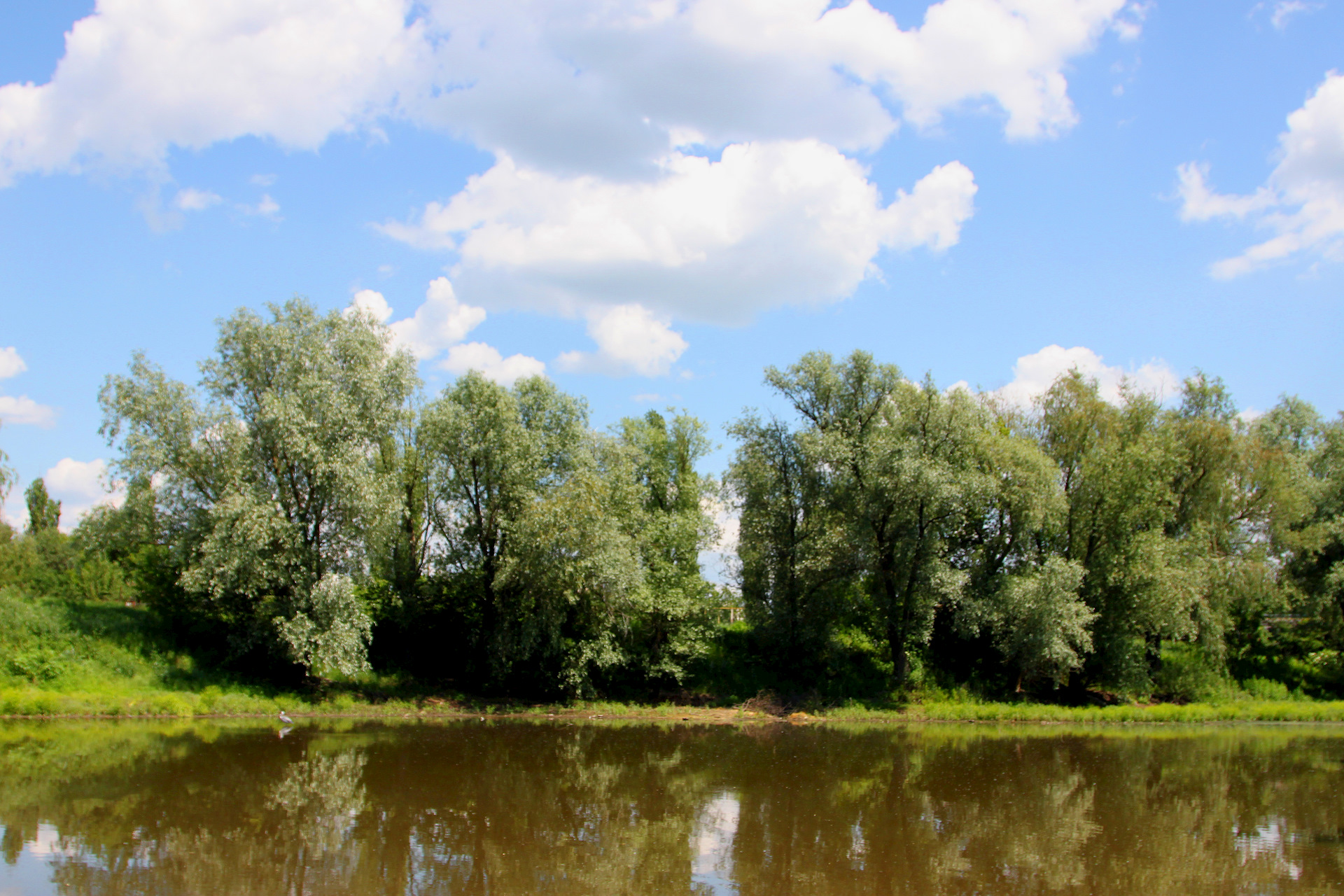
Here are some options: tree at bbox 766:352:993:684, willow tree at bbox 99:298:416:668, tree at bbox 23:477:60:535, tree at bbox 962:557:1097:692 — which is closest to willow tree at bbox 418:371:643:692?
willow tree at bbox 99:298:416:668

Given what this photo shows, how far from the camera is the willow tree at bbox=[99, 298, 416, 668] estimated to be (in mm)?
28078

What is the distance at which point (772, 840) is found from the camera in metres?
13.5

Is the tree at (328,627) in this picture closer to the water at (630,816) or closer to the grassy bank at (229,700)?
the grassy bank at (229,700)

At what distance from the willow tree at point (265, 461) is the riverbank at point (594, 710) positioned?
108 inches

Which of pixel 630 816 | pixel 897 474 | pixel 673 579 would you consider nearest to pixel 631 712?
pixel 673 579

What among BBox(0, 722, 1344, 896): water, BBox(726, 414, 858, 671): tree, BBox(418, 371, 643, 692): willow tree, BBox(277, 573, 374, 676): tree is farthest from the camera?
BBox(726, 414, 858, 671): tree

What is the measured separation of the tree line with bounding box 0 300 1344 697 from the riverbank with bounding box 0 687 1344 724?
1336mm

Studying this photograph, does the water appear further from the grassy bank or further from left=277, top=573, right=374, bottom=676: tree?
left=277, top=573, right=374, bottom=676: tree

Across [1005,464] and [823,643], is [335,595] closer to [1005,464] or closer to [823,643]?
[823,643]

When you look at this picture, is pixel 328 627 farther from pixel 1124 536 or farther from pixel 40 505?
pixel 40 505

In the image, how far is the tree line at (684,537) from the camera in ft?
95.0

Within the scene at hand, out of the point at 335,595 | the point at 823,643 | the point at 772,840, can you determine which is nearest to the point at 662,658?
the point at 823,643

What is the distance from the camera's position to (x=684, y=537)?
1373 inches

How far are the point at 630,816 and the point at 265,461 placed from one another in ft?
67.4
